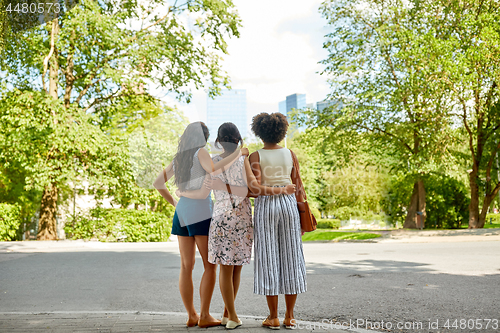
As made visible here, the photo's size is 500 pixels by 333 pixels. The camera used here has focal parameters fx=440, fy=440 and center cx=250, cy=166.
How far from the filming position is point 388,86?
21.5 metres

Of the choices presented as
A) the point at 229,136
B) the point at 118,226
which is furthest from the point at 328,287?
the point at 118,226

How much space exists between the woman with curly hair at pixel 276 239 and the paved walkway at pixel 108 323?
0.31 meters

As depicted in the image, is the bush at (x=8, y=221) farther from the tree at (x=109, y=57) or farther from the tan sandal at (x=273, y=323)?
the tan sandal at (x=273, y=323)

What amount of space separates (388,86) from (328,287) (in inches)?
645

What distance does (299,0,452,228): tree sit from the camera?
19078mm

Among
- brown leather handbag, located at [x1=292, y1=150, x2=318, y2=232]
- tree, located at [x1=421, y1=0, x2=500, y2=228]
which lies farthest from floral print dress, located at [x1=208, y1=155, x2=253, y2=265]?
tree, located at [x1=421, y1=0, x2=500, y2=228]

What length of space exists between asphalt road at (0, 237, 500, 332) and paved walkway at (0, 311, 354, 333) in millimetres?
550

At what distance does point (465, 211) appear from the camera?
2605 centimetres

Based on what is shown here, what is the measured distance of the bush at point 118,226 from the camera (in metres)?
18.6

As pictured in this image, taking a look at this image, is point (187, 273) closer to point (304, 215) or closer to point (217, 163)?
point (217, 163)

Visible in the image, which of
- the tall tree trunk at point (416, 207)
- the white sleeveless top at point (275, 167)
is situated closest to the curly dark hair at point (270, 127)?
the white sleeveless top at point (275, 167)

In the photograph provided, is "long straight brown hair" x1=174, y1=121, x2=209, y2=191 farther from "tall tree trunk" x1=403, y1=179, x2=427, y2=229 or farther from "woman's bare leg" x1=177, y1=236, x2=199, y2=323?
"tall tree trunk" x1=403, y1=179, x2=427, y2=229

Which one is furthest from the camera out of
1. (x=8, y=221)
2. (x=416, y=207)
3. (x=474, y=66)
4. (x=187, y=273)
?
(x=416, y=207)

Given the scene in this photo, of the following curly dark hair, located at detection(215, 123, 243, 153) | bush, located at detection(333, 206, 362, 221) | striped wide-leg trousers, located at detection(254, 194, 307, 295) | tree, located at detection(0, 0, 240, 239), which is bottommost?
bush, located at detection(333, 206, 362, 221)
